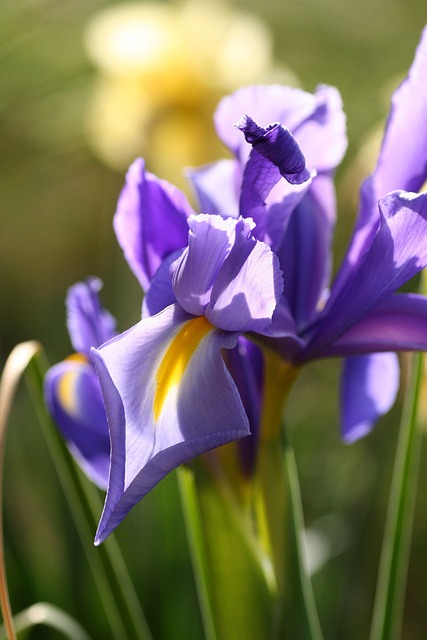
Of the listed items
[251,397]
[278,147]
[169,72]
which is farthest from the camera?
[169,72]

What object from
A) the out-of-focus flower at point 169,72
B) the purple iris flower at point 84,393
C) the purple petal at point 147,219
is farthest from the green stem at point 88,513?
the out-of-focus flower at point 169,72

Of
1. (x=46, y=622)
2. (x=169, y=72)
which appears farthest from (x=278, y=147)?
(x=169, y=72)

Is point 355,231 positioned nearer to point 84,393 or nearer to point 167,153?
point 84,393

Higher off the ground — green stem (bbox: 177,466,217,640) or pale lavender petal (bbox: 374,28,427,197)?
pale lavender petal (bbox: 374,28,427,197)

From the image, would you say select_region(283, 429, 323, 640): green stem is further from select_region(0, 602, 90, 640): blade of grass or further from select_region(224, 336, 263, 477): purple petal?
select_region(0, 602, 90, 640): blade of grass

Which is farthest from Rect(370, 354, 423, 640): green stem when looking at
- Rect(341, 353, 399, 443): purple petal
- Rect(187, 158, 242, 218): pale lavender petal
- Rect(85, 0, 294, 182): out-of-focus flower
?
Rect(85, 0, 294, 182): out-of-focus flower
